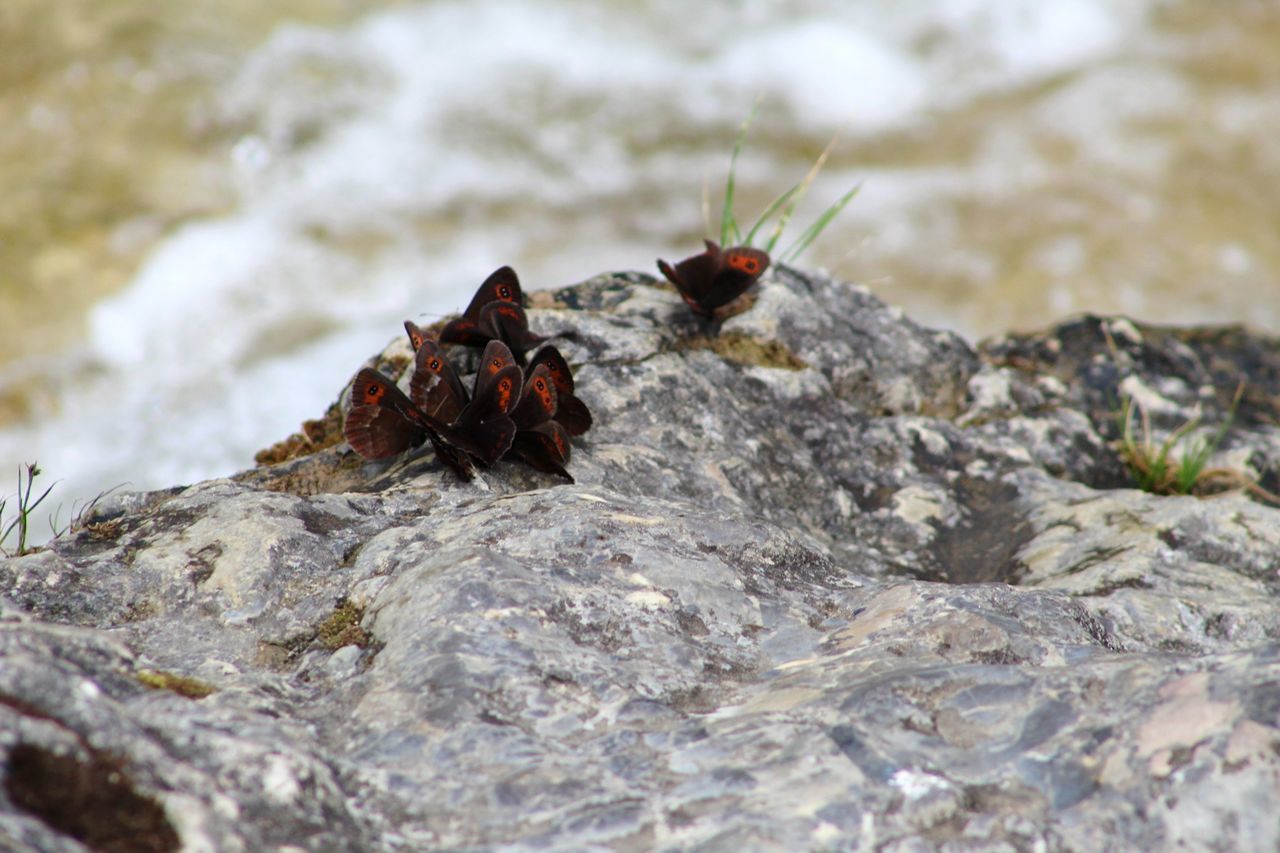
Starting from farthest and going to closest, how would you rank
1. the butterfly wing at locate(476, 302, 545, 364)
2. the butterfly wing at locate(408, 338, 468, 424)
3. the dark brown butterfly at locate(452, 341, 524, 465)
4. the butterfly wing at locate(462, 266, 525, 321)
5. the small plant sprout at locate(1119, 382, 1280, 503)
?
the small plant sprout at locate(1119, 382, 1280, 503)
the butterfly wing at locate(462, 266, 525, 321)
the butterfly wing at locate(476, 302, 545, 364)
the butterfly wing at locate(408, 338, 468, 424)
the dark brown butterfly at locate(452, 341, 524, 465)

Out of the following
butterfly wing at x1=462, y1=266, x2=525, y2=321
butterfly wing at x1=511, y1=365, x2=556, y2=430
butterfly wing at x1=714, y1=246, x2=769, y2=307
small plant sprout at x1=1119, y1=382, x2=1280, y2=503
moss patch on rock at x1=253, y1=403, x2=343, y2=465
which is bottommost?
small plant sprout at x1=1119, y1=382, x2=1280, y2=503

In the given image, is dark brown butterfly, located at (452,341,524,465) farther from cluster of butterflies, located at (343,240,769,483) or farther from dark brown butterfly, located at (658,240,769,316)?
dark brown butterfly, located at (658,240,769,316)

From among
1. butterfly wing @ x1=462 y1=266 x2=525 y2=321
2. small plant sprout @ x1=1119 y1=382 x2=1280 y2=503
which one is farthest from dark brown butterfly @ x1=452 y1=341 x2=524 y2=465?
small plant sprout @ x1=1119 y1=382 x2=1280 y2=503

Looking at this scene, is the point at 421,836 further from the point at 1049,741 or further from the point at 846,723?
the point at 1049,741

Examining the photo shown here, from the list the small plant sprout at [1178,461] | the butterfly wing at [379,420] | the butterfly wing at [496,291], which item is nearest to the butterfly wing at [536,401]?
the butterfly wing at [379,420]

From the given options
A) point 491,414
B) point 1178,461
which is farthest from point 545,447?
point 1178,461

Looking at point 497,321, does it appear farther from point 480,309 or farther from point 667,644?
point 667,644

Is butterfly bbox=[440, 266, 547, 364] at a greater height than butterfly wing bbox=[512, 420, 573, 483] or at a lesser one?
greater
